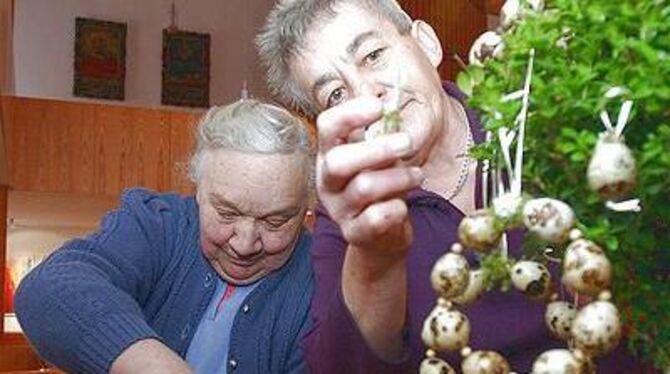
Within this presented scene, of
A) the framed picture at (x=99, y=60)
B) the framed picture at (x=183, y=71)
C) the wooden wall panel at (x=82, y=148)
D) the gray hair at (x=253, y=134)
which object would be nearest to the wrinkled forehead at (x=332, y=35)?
the gray hair at (x=253, y=134)

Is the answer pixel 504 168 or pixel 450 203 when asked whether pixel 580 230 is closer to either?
pixel 504 168

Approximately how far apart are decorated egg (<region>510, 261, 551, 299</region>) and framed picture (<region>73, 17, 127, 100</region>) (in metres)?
12.4

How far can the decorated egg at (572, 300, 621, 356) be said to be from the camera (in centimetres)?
80

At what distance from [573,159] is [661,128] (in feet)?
0.20

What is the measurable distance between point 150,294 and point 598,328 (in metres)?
1.31

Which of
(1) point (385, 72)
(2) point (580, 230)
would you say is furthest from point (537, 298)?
(1) point (385, 72)

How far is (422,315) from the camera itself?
151cm

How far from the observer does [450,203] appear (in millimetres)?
1607

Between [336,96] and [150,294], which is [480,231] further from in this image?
[150,294]

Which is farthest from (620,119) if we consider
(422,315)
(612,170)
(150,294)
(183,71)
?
(183,71)

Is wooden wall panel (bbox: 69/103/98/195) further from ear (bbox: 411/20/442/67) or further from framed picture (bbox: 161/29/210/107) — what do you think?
ear (bbox: 411/20/442/67)

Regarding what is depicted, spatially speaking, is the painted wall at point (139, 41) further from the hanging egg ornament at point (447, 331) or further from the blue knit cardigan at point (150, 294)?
the hanging egg ornament at point (447, 331)

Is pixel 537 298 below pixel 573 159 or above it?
below

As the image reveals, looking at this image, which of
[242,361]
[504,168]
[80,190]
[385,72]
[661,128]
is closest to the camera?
[661,128]
